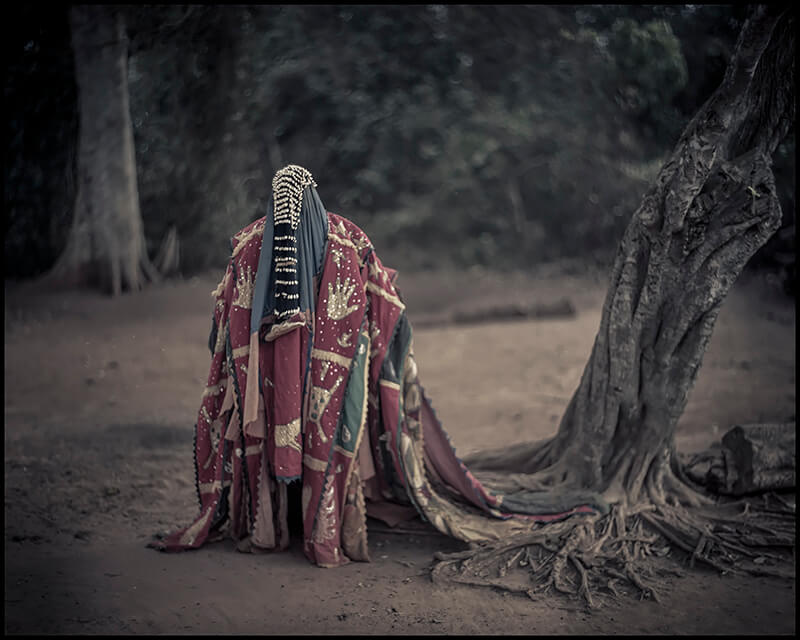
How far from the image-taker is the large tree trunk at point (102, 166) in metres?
9.27

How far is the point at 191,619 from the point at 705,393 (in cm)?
454

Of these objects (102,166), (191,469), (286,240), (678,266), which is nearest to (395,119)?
(102,166)

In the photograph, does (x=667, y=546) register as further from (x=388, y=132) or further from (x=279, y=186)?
(x=388, y=132)

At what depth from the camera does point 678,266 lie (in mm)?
3756

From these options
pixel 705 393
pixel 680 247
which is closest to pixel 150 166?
pixel 705 393

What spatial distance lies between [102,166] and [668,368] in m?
7.89

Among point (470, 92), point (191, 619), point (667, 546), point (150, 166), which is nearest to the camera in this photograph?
point (191, 619)

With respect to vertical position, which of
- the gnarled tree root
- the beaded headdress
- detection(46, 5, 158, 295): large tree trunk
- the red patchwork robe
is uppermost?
detection(46, 5, 158, 295): large tree trunk

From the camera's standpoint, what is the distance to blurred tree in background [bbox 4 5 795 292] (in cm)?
976

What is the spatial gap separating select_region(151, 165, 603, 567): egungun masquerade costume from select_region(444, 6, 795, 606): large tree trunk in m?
0.46

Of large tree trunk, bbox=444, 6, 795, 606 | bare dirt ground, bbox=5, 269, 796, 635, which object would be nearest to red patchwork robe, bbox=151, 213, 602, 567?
bare dirt ground, bbox=5, 269, 796, 635

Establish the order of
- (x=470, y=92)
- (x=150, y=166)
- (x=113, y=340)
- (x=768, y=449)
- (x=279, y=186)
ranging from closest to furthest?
(x=279, y=186) → (x=768, y=449) → (x=113, y=340) → (x=150, y=166) → (x=470, y=92)

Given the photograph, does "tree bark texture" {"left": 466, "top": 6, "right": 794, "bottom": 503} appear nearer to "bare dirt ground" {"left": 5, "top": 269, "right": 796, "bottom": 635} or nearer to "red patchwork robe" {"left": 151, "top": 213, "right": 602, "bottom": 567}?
"bare dirt ground" {"left": 5, "top": 269, "right": 796, "bottom": 635}

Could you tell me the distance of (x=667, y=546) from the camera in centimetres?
364
